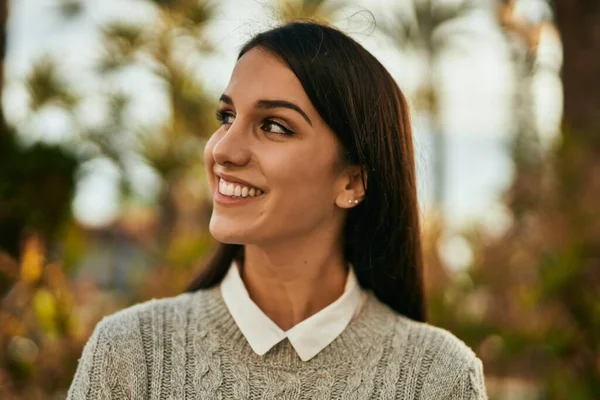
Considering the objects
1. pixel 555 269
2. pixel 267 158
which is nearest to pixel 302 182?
pixel 267 158

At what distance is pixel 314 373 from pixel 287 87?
0.80 meters

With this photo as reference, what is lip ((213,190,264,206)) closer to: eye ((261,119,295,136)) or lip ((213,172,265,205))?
lip ((213,172,265,205))

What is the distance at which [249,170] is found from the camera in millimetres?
2234

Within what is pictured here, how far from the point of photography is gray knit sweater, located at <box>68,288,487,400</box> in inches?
89.2

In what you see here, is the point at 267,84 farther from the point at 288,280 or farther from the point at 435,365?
the point at 435,365

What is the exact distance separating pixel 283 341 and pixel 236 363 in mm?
147

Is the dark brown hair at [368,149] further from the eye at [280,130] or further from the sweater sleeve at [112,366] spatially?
the sweater sleeve at [112,366]

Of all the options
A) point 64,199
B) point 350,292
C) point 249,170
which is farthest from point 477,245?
point 249,170

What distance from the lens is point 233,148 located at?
Result: 87.6 inches

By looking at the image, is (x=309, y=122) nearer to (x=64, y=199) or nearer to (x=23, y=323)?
(x=23, y=323)

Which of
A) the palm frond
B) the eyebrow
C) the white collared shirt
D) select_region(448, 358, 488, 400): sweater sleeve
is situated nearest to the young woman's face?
the eyebrow

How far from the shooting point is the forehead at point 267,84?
2266 mm

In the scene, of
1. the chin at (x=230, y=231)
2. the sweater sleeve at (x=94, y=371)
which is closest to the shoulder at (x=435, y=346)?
the chin at (x=230, y=231)

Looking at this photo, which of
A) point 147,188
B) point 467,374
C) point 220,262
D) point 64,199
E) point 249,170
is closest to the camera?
point 249,170
